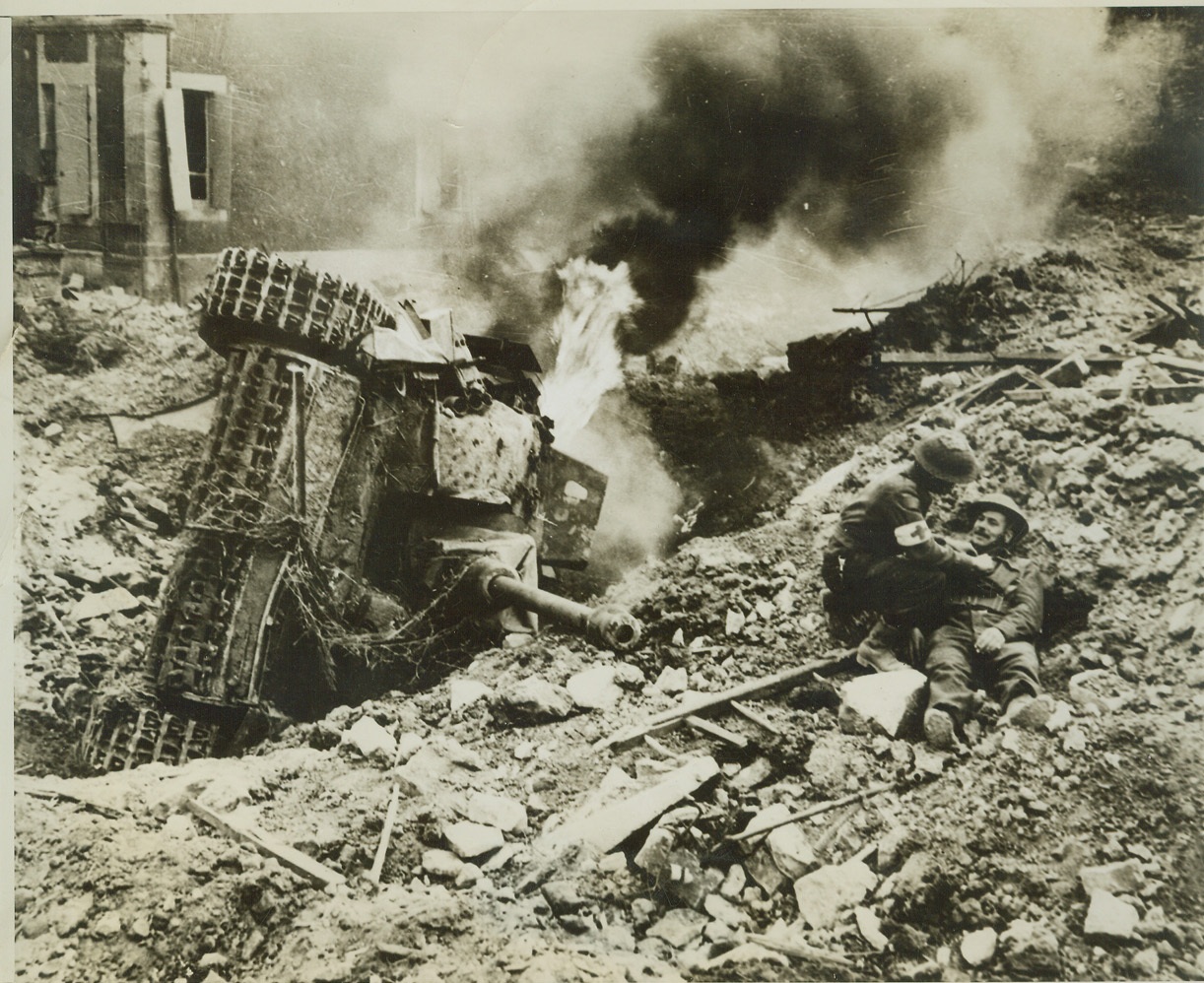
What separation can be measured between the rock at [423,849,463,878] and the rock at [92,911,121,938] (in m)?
1.08

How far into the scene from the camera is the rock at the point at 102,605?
304cm

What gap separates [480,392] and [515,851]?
5.66ft

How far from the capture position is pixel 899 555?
115 inches

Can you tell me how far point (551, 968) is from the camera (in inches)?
105

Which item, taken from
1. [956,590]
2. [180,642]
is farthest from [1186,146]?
[180,642]

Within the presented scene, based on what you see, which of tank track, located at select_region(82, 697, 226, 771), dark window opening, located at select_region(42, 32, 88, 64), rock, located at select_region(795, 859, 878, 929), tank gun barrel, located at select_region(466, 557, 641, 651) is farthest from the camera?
dark window opening, located at select_region(42, 32, 88, 64)

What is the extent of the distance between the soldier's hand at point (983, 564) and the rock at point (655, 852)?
57.0 inches

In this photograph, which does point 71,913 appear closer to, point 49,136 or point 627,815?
point 627,815

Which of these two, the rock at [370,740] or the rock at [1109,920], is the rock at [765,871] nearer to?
the rock at [1109,920]

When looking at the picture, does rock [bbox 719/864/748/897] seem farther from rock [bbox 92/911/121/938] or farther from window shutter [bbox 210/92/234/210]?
window shutter [bbox 210/92/234/210]

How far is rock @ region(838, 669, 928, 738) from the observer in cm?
278

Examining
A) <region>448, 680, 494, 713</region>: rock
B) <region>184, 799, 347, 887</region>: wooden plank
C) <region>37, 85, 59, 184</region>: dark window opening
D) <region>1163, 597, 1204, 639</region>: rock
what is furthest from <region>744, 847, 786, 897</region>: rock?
<region>37, 85, 59, 184</region>: dark window opening

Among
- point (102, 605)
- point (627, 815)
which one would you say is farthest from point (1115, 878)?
point (102, 605)

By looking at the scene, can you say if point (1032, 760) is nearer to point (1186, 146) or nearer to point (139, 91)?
point (1186, 146)
